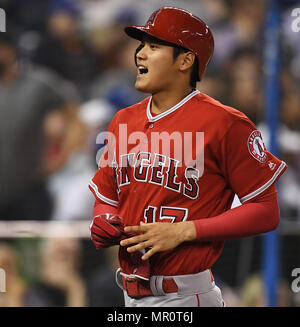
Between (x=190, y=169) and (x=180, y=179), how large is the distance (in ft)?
0.13

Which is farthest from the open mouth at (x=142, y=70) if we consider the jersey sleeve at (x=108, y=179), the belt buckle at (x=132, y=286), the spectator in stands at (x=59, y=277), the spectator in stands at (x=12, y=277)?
the spectator in stands at (x=12, y=277)

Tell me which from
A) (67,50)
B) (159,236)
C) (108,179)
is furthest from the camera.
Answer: (67,50)

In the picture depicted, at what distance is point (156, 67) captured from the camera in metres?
1.84

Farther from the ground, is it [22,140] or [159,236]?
[159,236]

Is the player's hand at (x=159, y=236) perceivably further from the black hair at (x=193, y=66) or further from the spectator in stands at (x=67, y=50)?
the spectator in stands at (x=67, y=50)

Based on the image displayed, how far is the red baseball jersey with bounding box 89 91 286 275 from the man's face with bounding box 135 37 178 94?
3.6 inches

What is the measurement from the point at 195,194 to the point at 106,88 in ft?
8.81

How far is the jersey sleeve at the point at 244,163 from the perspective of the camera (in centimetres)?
180

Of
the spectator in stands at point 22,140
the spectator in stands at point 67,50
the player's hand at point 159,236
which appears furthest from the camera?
the spectator in stands at point 67,50

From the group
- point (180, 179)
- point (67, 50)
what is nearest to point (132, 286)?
point (180, 179)

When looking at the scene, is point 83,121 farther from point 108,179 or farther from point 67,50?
point 108,179

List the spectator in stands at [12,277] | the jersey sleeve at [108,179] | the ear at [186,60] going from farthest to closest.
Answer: the spectator in stands at [12,277] < the jersey sleeve at [108,179] < the ear at [186,60]

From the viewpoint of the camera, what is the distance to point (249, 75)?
4.30 metres

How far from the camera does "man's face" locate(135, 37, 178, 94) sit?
1839mm
